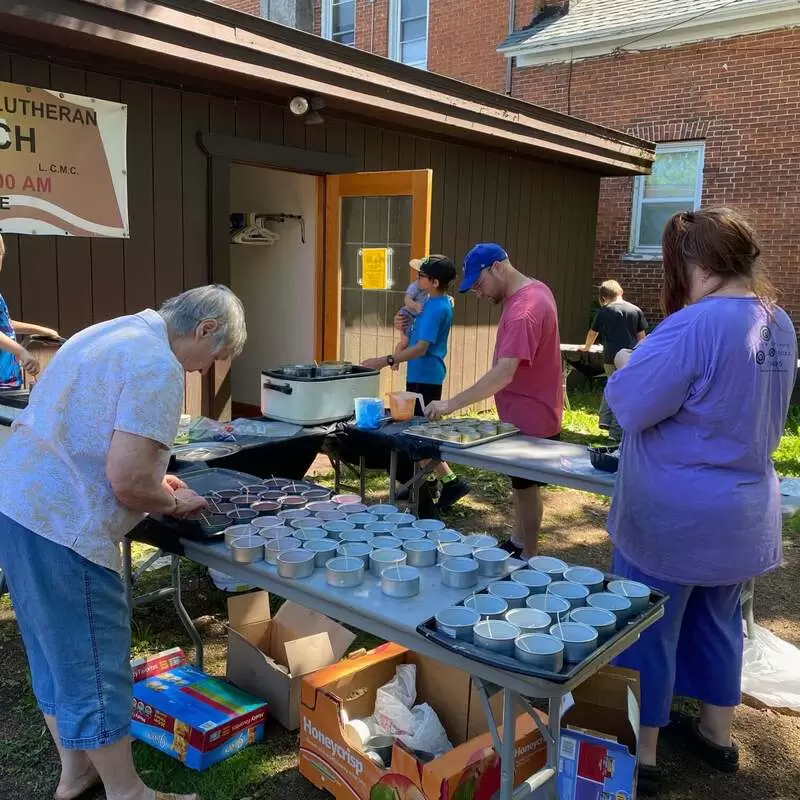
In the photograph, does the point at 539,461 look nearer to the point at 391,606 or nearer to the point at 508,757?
the point at 391,606

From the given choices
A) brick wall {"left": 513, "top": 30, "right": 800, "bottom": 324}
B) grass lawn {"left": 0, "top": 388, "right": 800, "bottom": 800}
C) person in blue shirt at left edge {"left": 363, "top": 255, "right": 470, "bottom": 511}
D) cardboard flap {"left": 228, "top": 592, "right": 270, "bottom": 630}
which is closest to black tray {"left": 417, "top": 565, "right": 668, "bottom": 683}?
grass lawn {"left": 0, "top": 388, "right": 800, "bottom": 800}

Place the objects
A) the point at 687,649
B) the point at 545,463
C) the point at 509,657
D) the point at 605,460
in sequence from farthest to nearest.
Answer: the point at 545,463
the point at 605,460
the point at 687,649
the point at 509,657

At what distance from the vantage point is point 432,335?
4.73 metres

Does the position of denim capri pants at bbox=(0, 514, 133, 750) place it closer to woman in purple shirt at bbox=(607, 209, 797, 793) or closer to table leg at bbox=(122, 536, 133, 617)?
table leg at bbox=(122, 536, 133, 617)

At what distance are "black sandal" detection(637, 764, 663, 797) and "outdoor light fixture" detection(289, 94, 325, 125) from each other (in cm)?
450

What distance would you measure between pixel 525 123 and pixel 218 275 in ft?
11.4

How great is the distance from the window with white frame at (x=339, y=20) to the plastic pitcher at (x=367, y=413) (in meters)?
11.7

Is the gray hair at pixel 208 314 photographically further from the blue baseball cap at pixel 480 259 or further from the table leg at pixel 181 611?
the blue baseball cap at pixel 480 259

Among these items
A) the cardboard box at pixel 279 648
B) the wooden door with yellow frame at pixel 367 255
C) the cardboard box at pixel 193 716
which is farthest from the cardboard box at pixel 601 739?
the wooden door with yellow frame at pixel 367 255

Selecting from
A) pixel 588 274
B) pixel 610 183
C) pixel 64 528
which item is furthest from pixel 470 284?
pixel 610 183

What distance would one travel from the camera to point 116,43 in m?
4.21

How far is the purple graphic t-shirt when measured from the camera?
204 cm

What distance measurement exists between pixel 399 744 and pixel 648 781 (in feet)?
2.73

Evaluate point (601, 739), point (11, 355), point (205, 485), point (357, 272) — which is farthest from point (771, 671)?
point (357, 272)
